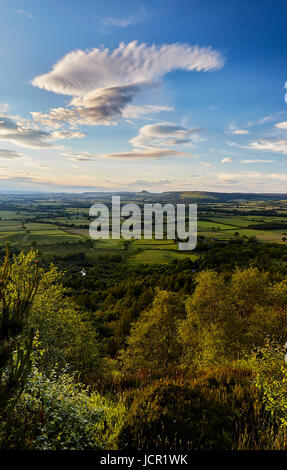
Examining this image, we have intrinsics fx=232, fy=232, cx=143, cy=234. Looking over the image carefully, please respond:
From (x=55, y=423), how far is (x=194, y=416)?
20.7 feet

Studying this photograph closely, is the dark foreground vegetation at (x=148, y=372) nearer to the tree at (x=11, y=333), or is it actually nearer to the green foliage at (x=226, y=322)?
the tree at (x=11, y=333)

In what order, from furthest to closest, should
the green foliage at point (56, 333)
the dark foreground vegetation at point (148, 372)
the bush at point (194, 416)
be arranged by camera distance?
1. the green foliage at point (56, 333)
2. the bush at point (194, 416)
3. the dark foreground vegetation at point (148, 372)

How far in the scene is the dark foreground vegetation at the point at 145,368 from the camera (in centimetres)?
790

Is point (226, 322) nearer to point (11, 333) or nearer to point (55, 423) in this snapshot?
point (55, 423)

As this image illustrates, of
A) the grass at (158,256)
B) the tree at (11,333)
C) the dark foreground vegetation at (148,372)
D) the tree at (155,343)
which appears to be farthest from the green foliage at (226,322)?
the grass at (158,256)

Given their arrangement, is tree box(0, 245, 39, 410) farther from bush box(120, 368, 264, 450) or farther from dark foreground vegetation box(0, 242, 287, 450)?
bush box(120, 368, 264, 450)

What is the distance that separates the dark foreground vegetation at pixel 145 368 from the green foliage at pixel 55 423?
4cm

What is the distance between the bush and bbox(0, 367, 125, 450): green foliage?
1.16m

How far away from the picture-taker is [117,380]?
49.4ft
